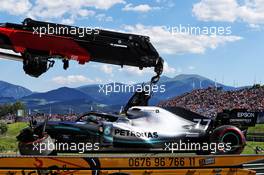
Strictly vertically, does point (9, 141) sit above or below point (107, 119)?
below

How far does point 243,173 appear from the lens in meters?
7.79

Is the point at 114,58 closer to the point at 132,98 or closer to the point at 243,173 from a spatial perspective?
the point at 132,98

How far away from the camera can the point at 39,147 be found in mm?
8117

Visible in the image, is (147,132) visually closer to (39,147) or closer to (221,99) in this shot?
(39,147)

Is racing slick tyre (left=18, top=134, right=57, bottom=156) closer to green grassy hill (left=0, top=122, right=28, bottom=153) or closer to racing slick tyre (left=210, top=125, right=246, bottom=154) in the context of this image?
green grassy hill (left=0, top=122, right=28, bottom=153)

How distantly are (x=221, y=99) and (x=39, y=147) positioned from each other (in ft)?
106

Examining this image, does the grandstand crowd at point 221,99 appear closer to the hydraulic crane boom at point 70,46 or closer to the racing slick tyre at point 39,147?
the hydraulic crane boom at point 70,46

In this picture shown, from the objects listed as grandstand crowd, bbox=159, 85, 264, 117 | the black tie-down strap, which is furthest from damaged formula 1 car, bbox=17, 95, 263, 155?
grandstand crowd, bbox=159, 85, 264, 117

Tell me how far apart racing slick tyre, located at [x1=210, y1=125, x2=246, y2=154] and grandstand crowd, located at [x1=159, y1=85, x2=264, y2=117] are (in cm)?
2224

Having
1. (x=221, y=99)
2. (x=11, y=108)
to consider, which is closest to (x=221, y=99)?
(x=221, y=99)

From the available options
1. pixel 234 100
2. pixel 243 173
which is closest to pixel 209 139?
pixel 243 173

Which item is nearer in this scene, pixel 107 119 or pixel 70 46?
pixel 70 46

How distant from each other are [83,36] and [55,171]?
2537 millimetres

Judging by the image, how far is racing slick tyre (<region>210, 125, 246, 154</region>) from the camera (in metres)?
8.66
